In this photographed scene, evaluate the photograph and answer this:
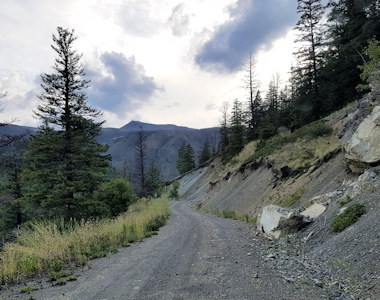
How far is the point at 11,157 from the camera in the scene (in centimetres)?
2542

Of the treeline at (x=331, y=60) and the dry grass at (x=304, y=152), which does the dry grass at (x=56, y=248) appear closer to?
the dry grass at (x=304, y=152)

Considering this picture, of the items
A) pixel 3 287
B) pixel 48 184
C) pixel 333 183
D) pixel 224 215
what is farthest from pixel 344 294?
pixel 48 184

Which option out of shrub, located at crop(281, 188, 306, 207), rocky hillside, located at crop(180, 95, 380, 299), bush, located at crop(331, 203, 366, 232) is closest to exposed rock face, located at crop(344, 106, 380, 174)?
rocky hillside, located at crop(180, 95, 380, 299)

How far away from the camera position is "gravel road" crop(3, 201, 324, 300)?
4527 mm

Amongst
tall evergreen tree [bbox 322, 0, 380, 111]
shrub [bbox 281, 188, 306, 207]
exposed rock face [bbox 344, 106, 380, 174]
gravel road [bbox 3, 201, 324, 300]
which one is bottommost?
gravel road [bbox 3, 201, 324, 300]

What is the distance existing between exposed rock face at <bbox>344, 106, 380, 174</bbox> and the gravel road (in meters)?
5.95

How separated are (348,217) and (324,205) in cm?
282

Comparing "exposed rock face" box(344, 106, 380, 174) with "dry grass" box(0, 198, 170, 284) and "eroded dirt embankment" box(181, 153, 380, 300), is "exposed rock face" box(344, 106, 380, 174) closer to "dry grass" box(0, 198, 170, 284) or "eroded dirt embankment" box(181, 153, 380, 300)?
"eroded dirt embankment" box(181, 153, 380, 300)

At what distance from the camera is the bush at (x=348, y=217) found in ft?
23.0

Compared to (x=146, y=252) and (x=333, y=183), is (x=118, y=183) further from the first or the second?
(x=333, y=183)

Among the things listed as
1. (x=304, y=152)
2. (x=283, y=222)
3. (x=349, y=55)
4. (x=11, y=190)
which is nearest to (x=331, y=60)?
(x=349, y=55)

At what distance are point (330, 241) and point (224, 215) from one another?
43.7 ft

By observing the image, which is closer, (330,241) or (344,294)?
(344,294)

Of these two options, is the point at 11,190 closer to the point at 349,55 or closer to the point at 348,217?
the point at 348,217
